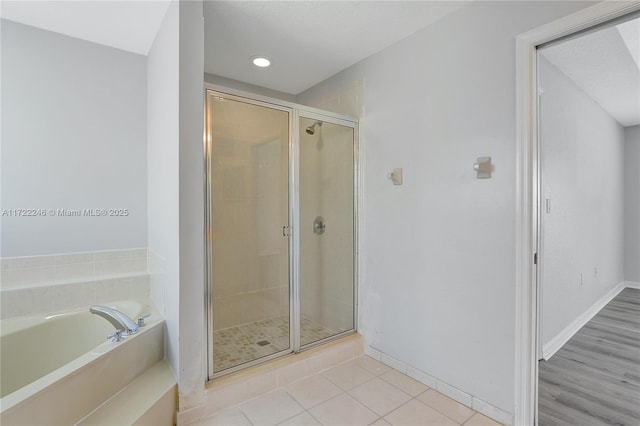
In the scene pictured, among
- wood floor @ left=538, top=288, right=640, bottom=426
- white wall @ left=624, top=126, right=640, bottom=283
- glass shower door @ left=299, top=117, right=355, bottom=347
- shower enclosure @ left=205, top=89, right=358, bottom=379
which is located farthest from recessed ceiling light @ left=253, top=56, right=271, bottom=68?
white wall @ left=624, top=126, right=640, bottom=283

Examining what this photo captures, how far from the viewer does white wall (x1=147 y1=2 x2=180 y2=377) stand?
168 cm

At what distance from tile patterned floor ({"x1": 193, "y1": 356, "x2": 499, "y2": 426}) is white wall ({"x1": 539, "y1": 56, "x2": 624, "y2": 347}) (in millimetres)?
1243

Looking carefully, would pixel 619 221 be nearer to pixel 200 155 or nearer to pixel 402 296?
pixel 402 296

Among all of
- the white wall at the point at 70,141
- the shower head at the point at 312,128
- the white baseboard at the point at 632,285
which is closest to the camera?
the white wall at the point at 70,141

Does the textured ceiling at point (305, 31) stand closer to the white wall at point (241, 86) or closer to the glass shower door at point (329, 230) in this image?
the white wall at point (241, 86)

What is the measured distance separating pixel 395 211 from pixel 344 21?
131 centimetres

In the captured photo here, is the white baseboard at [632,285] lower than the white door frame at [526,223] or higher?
lower

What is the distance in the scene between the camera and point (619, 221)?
4.31 m

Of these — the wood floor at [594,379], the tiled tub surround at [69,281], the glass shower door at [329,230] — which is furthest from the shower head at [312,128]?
the wood floor at [594,379]

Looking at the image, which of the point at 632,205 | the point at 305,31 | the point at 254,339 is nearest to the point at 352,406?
the point at 254,339

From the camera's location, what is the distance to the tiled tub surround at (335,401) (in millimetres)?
1714

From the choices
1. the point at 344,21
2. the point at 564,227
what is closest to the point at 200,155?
the point at 344,21

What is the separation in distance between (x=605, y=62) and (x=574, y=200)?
1.20 meters

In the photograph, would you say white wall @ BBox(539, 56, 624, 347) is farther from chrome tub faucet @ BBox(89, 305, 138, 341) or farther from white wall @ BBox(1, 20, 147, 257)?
white wall @ BBox(1, 20, 147, 257)
